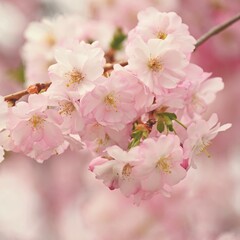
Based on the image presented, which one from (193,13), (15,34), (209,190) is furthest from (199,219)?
(15,34)

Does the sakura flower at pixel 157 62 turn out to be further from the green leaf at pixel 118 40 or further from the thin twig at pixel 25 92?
the green leaf at pixel 118 40

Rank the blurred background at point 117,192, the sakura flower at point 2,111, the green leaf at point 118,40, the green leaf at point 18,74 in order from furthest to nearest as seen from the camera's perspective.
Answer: the blurred background at point 117,192 < the green leaf at point 18,74 < the green leaf at point 118,40 < the sakura flower at point 2,111

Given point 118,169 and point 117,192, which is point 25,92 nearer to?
point 118,169

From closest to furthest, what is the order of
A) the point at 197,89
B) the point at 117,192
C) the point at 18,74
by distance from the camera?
the point at 197,89 < the point at 18,74 < the point at 117,192

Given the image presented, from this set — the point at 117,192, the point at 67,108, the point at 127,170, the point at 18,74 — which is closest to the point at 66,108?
the point at 67,108

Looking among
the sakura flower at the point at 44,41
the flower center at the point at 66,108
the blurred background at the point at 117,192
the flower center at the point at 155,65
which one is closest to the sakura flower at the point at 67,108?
the flower center at the point at 66,108

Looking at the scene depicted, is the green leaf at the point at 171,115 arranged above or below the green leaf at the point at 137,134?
above
